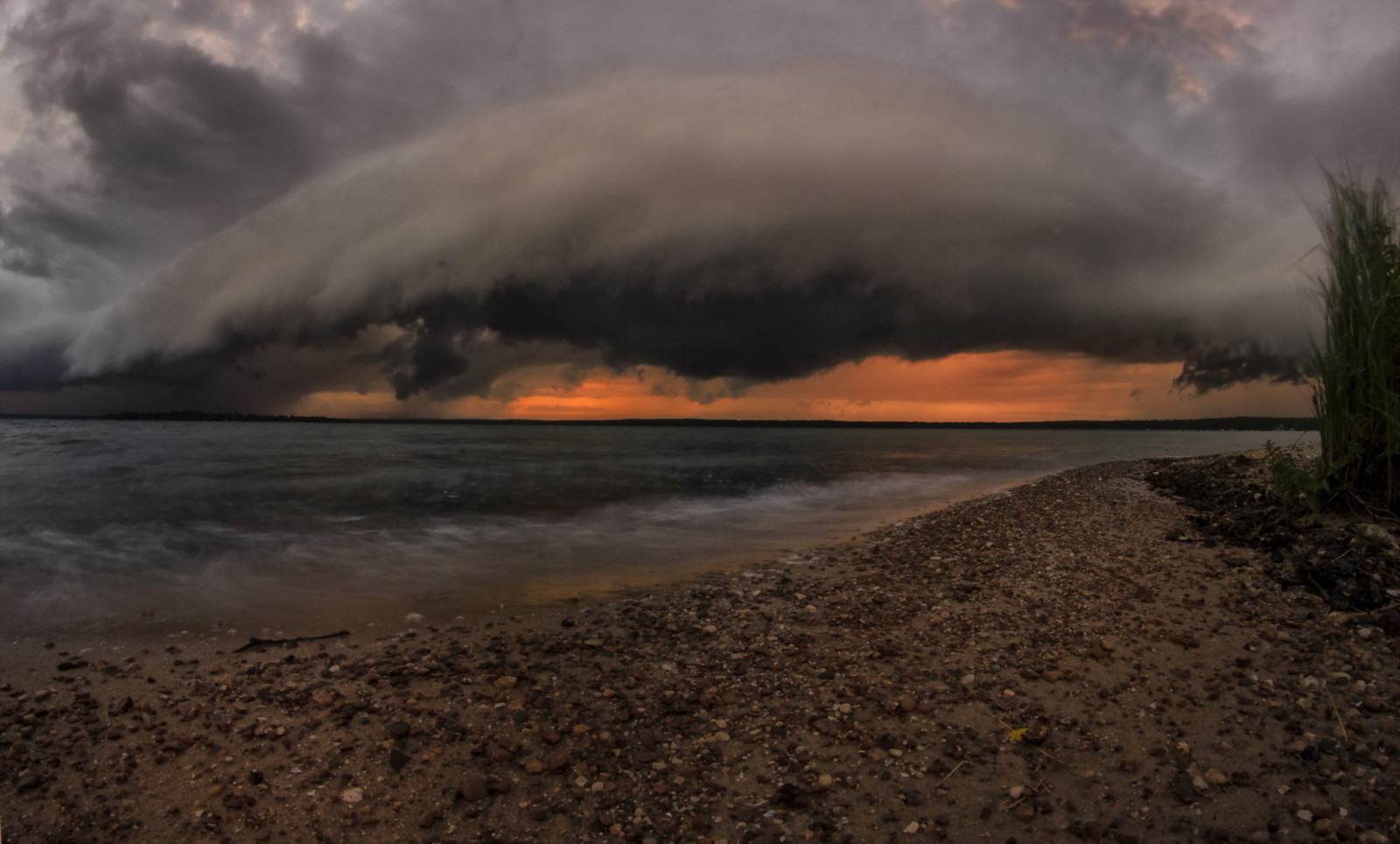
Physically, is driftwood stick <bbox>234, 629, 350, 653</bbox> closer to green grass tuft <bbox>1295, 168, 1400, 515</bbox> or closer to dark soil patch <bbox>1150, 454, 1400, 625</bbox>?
dark soil patch <bbox>1150, 454, 1400, 625</bbox>

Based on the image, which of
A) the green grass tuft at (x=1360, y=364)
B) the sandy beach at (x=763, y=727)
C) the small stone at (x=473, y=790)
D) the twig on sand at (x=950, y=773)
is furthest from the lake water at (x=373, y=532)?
the green grass tuft at (x=1360, y=364)

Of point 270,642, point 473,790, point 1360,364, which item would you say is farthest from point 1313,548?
point 270,642

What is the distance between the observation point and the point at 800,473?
31.8 metres

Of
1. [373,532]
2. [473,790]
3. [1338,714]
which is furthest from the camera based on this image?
[373,532]

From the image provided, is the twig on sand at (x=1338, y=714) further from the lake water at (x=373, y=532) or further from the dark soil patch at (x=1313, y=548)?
the lake water at (x=373, y=532)

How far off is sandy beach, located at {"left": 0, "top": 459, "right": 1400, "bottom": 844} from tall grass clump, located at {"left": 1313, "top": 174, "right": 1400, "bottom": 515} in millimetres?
1496

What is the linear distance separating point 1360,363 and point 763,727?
7.33 metres

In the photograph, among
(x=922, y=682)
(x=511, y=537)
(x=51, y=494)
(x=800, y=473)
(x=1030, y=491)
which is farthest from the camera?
(x=800, y=473)

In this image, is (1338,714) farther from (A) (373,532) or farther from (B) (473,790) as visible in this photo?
(A) (373,532)

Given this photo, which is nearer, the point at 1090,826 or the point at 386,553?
the point at 1090,826

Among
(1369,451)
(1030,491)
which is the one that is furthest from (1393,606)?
(1030,491)

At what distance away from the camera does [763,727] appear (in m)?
4.51

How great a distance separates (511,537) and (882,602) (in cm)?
925

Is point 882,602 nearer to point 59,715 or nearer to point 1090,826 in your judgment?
point 1090,826
